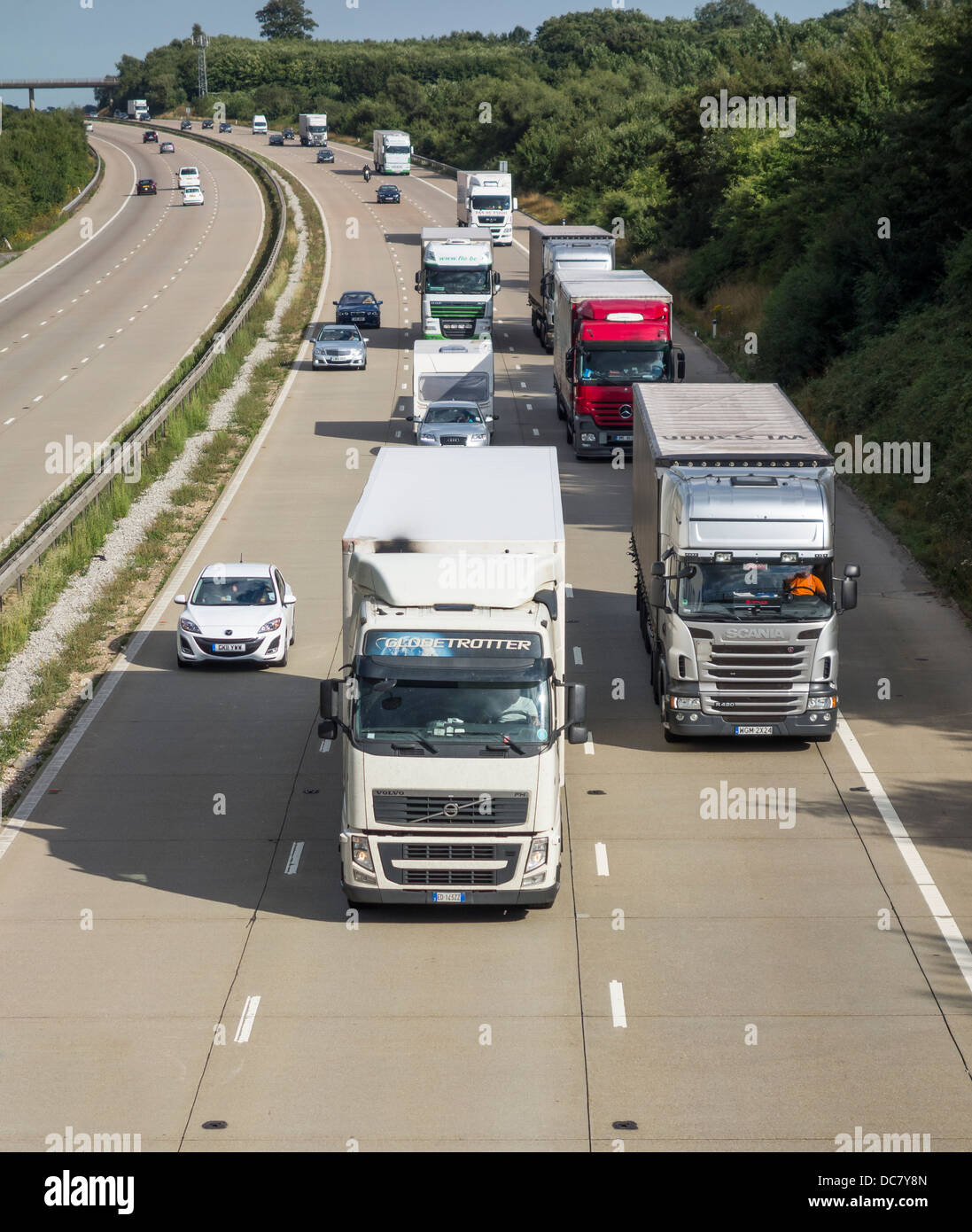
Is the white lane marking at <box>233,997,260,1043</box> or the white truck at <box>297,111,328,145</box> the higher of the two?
the white truck at <box>297,111,328,145</box>

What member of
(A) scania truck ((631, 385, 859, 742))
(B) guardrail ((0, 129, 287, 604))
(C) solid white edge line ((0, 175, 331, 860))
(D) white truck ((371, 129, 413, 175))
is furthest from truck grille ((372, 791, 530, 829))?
(D) white truck ((371, 129, 413, 175))

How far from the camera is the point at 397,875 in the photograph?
14367 mm

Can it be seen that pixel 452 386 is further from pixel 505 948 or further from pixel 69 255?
pixel 69 255

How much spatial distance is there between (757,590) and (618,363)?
1966 centimetres

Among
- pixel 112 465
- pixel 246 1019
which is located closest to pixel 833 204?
pixel 112 465

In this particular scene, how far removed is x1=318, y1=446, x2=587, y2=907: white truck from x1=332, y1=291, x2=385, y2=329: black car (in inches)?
1778

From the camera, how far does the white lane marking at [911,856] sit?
14367 millimetres

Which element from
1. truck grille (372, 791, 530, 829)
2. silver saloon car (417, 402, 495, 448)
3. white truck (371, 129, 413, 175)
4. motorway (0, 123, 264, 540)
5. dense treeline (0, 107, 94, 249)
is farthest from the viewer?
white truck (371, 129, 413, 175)

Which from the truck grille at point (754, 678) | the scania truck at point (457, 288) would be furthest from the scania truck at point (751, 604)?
the scania truck at point (457, 288)

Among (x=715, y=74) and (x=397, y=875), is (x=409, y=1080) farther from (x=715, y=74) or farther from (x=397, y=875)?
(x=715, y=74)

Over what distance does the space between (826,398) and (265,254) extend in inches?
1698

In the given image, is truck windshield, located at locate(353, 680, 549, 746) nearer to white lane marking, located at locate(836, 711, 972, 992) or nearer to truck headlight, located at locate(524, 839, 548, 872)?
truck headlight, located at locate(524, 839, 548, 872)

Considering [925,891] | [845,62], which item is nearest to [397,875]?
[925,891]

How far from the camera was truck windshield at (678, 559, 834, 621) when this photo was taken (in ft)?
62.4
